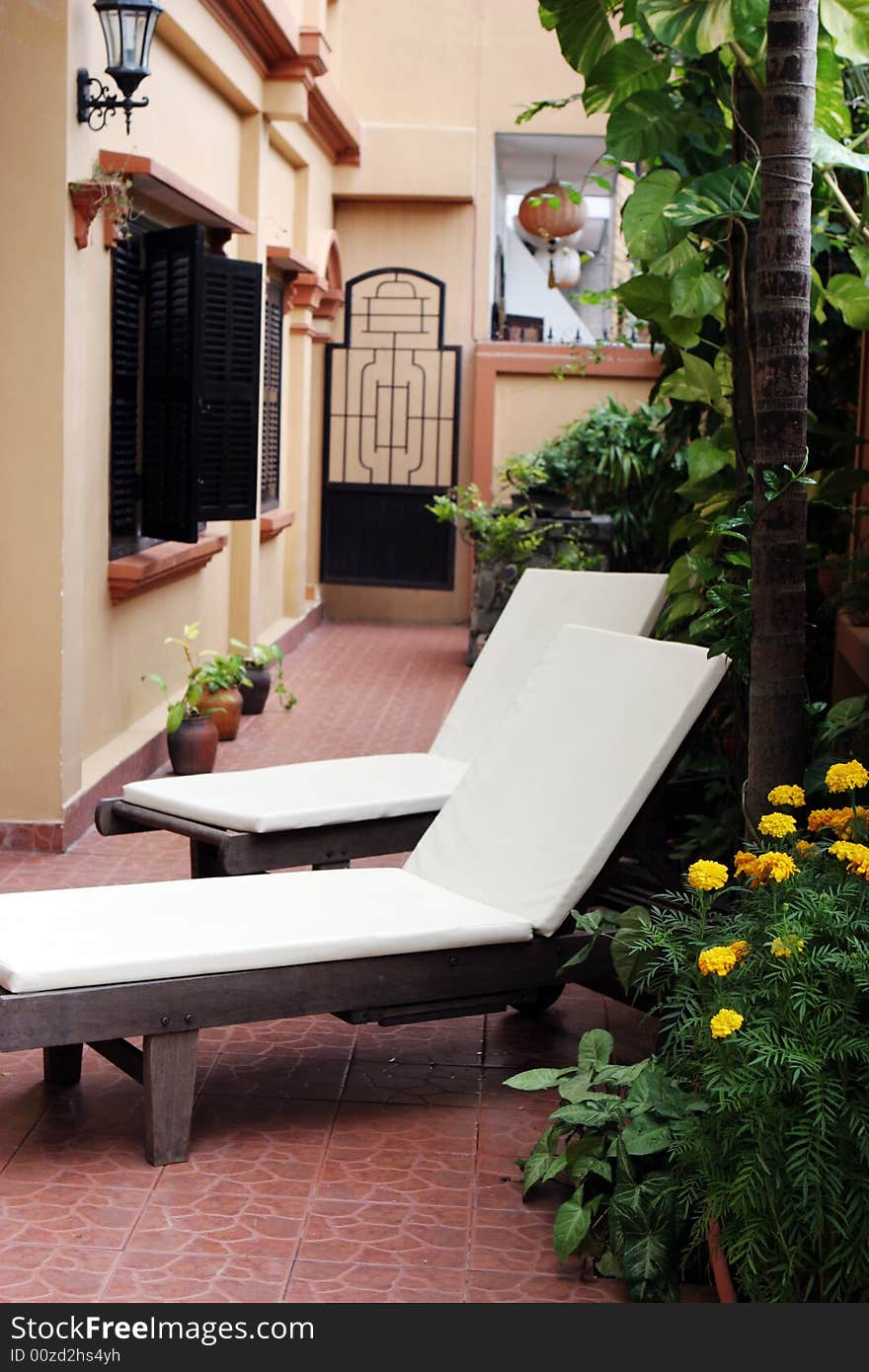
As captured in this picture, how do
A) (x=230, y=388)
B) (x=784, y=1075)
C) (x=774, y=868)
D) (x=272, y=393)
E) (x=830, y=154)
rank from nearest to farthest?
1. (x=784, y=1075)
2. (x=774, y=868)
3. (x=830, y=154)
4. (x=230, y=388)
5. (x=272, y=393)

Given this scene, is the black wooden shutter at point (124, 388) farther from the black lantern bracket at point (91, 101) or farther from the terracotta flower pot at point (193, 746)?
the black lantern bracket at point (91, 101)

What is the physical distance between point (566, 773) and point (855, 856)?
1.41 meters

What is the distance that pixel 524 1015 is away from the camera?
441 centimetres

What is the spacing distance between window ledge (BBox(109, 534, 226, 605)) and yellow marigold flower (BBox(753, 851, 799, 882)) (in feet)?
15.5

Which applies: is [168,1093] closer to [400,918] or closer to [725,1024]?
[400,918]

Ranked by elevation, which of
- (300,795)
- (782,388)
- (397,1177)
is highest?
(782,388)

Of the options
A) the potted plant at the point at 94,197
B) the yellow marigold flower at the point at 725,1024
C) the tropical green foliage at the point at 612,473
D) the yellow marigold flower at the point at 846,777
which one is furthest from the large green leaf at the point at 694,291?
the tropical green foliage at the point at 612,473

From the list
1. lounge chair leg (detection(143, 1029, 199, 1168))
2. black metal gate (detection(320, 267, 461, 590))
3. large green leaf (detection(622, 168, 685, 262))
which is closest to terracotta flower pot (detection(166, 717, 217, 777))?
large green leaf (detection(622, 168, 685, 262))

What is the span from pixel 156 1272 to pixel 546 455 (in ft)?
27.2

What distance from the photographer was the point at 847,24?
4.07 meters

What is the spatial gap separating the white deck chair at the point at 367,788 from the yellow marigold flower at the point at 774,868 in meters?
1.87

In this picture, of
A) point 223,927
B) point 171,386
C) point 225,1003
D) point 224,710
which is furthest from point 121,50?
point 225,1003

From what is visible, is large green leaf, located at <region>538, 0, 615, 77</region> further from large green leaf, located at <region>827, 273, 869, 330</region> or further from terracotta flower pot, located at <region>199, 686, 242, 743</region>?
terracotta flower pot, located at <region>199, 686, 242, 743</region>

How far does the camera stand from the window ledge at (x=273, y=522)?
10836mm
